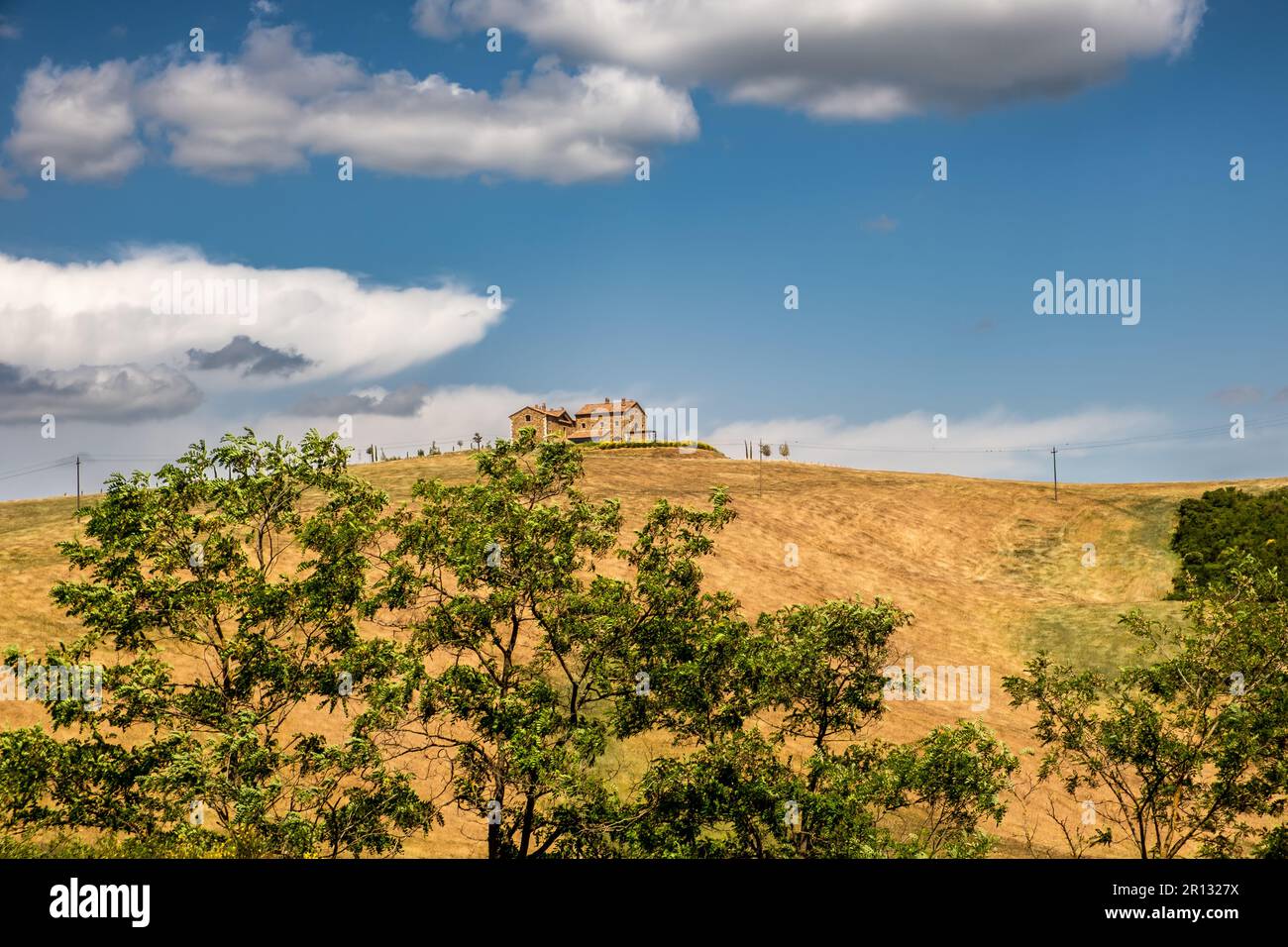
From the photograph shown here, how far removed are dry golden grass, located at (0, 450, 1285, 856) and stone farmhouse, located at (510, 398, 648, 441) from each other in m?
31.9

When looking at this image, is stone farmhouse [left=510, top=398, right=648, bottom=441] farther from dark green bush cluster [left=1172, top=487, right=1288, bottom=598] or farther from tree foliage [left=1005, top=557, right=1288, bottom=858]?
tree foliage [left=1005, top=557, right=1288, bottom=858]

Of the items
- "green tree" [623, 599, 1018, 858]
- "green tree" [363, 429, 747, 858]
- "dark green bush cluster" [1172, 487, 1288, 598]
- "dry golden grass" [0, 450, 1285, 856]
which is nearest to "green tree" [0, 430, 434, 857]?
"green tree" [363, 429, 747, 858]

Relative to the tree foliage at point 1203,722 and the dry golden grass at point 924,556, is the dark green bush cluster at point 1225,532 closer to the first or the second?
the dry golden grass at point 924,556

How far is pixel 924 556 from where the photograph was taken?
9719cm

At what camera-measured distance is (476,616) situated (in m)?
29.2

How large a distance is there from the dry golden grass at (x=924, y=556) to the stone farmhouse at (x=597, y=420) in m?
31.9

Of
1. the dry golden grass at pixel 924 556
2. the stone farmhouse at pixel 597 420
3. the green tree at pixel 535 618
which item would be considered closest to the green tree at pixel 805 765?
the green tree at pixel 535 618

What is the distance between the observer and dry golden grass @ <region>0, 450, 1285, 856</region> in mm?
61188

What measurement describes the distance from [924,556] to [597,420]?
8252 centimetres

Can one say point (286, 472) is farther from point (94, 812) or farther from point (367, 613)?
point (94, 812)

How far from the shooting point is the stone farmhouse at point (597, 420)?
532 ft

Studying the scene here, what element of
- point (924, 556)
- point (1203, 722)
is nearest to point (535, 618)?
point (1203, 722)
